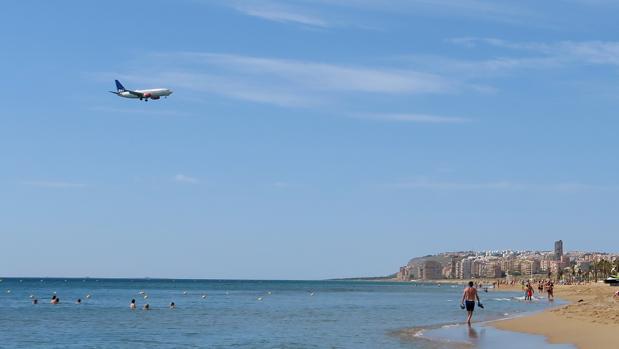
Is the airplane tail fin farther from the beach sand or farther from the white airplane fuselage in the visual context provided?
the beach sand

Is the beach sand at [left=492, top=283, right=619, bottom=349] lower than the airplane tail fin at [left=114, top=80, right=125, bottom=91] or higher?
lower

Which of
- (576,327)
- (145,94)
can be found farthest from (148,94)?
(576,327)

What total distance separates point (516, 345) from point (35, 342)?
61.1ft

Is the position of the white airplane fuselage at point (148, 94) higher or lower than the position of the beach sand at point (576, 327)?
higher

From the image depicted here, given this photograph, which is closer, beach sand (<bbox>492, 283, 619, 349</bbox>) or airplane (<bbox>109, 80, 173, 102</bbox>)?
beach sand (<bbox>492, 283, 619, 349</bbox>)

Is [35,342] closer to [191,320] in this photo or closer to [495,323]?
[191,320]

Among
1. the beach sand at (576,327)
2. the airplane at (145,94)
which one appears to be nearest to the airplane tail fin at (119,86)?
the airplane at (145,94)

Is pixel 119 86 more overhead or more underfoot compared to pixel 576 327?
more overhead

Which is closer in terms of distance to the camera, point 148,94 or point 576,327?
point 576,327

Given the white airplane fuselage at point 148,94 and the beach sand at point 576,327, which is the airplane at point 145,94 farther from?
the beach sand at point 576,327

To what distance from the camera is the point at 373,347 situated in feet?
92.1

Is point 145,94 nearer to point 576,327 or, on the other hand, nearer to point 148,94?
point 148,94

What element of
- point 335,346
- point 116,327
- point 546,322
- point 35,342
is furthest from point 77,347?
point 546,322

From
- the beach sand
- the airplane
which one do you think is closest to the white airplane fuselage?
the airplane
